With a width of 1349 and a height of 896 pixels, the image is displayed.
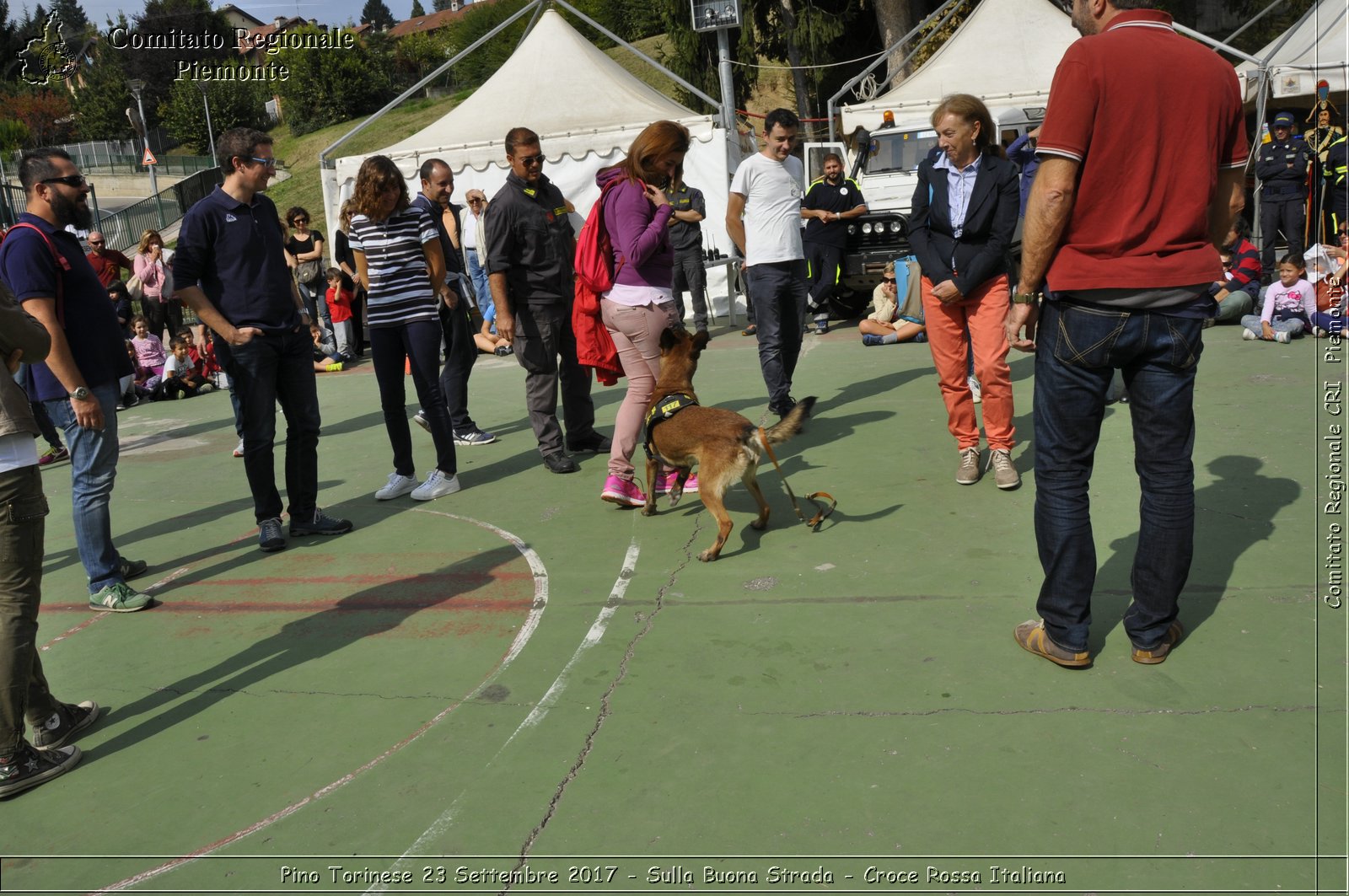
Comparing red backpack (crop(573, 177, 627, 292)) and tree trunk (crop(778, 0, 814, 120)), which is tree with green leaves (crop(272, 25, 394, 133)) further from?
red backpack (crop(573, 177, 627, 292))

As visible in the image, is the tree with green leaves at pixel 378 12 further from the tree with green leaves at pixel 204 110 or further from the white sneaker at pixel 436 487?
the white sneaker at pixel 436 487

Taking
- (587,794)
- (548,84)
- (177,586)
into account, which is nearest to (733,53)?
(548,84)

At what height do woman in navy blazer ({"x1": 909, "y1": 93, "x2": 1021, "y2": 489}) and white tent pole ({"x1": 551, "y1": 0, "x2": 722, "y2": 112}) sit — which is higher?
white tent pole ({"x1": 551, "y1": 0, "x2": 722, "y2": 112})

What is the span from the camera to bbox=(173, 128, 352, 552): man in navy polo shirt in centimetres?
540

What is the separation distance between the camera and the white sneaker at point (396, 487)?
6.60 m

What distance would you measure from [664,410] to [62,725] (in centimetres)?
302

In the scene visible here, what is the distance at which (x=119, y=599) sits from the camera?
16.4 ft

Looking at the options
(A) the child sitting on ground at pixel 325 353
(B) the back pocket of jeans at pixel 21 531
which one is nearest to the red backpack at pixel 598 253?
(B) the back pocket of jeans at pixel 21 531

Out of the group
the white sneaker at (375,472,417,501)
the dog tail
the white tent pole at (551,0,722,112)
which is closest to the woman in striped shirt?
the white sneaker at (375,472,417,501)

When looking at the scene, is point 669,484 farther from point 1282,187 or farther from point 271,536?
point 1282,187

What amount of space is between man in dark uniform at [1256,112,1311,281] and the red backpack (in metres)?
10.5

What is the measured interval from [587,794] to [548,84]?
14655 mm

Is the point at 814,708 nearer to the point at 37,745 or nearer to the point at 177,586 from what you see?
the point at 37,745

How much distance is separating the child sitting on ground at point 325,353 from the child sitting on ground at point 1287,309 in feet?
33.5
